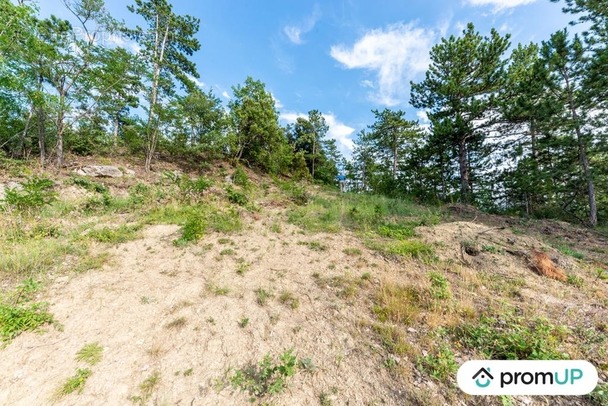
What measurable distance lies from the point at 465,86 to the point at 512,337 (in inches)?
570

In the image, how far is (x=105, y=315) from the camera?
9.08ft

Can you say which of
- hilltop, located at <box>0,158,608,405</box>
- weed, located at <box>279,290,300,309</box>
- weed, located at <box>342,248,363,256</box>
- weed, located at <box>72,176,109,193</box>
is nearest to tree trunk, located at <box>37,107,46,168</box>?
weed, located at <box>72,176,109,193</box>

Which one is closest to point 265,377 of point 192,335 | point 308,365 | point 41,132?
point 308,365

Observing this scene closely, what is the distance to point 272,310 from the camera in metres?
2.95

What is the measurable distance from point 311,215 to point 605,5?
13.7 meters

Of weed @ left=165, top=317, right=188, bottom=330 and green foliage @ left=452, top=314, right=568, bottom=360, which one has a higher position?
green foliage @ left=452, top=314, right=568, bottom=360

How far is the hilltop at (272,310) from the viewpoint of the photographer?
6.40 ft

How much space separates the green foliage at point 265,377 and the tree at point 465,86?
14.0m

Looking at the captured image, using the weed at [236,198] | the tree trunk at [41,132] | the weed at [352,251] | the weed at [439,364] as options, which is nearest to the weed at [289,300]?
the weed at [439,364]

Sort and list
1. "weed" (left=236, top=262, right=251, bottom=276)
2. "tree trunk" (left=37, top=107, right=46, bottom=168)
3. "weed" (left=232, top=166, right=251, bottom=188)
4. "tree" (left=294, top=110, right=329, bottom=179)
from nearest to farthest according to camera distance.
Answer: "weed" (left=236, top=262, right=251, bottom=276)
"tree trunk" (left=37, top=107, right=46, bottom=168)
"weed" (left=232, top=166, right=251, bottom=188)
"tree" (left=294, top=110, right=329, bottom=179)

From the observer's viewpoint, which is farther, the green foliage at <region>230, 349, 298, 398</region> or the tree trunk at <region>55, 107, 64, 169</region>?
the tree trunk at <region>55, 107, 64, 169</region>

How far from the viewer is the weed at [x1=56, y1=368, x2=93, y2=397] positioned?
6.17 feet

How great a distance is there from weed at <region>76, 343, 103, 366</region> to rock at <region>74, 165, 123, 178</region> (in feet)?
35.2

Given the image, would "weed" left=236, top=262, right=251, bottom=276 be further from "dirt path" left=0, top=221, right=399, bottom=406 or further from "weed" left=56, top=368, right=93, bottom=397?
"weed" left=56, top=368, right=93, bottom=397
